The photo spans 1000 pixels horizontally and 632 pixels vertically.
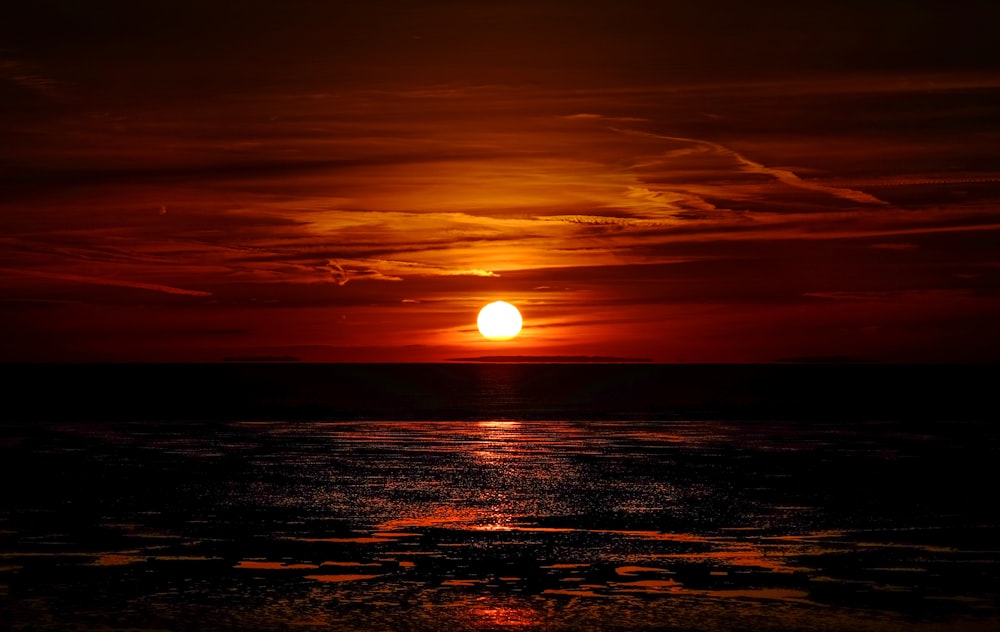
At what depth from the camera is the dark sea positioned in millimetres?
18438

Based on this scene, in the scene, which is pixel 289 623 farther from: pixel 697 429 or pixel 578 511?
pixel 697 429

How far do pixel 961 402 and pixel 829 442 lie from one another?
49.9m

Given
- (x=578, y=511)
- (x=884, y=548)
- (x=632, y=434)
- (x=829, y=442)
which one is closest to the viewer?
(x=884, y=548)

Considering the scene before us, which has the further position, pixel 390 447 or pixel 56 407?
pixel 56 407

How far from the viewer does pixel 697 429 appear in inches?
2419

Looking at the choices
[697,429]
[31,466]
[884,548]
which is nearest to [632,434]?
[697,429]

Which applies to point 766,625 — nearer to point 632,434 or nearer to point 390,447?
point 390,447

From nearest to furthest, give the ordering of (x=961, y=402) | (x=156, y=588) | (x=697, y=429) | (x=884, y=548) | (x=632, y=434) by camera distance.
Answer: (x=156, y=588) → (x=884, y=548) → (x=632, y=434) → (x=697, y=429) → (x=961, y=402)

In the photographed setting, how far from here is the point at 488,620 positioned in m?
17.8

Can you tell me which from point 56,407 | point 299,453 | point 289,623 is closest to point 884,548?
point 289,623

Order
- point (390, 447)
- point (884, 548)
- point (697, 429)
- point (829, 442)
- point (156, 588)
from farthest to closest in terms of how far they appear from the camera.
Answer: point (697, 429) → point (829, 442) → point (390, 447) → point (884, 548) → point (156, 588)

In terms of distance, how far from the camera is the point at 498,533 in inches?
1001

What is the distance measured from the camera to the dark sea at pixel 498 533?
60.5 ft

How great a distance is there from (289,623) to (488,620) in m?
2.69
